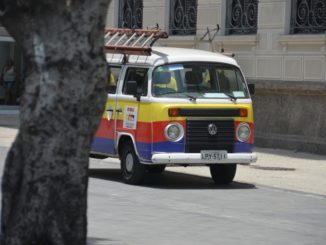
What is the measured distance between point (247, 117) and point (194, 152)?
1.11 metres

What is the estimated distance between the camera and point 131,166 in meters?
15.6

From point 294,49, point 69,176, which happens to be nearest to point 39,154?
point 69,176

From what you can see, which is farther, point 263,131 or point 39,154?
point 263,131

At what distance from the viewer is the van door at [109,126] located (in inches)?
634

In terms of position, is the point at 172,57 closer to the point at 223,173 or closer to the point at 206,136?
the point at 206,136

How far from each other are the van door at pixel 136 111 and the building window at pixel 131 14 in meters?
11.8

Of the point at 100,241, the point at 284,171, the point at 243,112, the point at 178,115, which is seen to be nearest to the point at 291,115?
the point at 284,171

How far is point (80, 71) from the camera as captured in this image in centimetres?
642

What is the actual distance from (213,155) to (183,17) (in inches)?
448

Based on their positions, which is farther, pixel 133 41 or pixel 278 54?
pixel 278 54

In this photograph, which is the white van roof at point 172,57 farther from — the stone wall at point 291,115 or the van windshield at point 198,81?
the stone wall at point 291,115

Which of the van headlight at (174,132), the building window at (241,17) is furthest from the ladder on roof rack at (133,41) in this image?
the building window at (241,17)

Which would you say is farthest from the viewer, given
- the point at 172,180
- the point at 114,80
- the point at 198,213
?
the point at 172,180

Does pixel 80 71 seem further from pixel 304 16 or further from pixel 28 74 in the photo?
pixel 304 16
